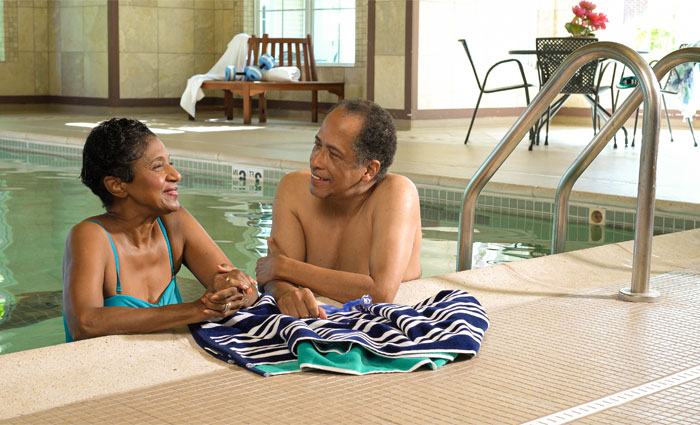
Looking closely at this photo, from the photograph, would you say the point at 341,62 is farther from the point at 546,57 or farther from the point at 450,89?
the point at 546,57

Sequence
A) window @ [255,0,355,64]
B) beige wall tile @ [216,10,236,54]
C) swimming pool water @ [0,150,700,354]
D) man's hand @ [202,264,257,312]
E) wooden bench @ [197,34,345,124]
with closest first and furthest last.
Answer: man's hand @ [202,264,257,312] < swimming pool water @ [0,150,700,354] < wooden bench @ [197,34,345,124] < window @ [255,0,355,64] < beige wall tile @ [216,10,236,54]

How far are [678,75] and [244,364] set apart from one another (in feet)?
21.3

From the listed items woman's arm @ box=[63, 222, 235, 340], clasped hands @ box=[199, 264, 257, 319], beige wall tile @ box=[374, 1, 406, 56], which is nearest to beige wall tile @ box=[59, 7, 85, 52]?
beige wall tile @ box=[374, 1, 406, 56]

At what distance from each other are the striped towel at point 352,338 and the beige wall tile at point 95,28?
10071 mm

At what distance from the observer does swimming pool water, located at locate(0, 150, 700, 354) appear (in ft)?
10.2

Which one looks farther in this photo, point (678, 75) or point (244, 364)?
point (678, 75)

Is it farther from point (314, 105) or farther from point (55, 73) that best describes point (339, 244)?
point (55, 73)

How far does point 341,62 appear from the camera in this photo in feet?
35.6

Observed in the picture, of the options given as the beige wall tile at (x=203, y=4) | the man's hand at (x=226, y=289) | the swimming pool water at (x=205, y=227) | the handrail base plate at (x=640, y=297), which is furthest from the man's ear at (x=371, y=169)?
the beige wall tile at (x=203, y=4)

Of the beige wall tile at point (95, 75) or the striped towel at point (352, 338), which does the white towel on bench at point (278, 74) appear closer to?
the beige wall tile at point (95, 75)

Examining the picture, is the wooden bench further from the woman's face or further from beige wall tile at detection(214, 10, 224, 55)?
the woman's face

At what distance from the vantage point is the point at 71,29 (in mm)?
11812

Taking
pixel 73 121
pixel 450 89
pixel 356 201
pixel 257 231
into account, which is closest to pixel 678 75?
pixel 450 89

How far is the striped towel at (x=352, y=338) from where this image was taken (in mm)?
1728
